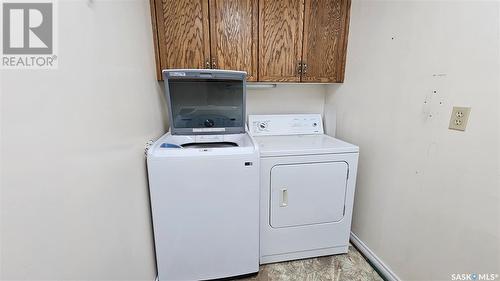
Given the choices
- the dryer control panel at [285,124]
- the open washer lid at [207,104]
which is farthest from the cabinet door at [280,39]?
the dryer control panel at [285,124]

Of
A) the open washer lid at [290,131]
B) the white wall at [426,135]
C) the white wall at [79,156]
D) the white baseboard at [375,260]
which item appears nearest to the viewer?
the white wall at [79,156]

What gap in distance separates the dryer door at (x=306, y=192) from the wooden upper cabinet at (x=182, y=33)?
1.10 m

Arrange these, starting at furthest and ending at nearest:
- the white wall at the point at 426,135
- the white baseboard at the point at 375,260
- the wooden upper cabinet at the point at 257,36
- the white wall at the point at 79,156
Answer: the wooden upper cabinet at the point at 257,36
the white baseboard at the point at 375,260
the white wall at the point at 426,135
the white wall at the point at 79,156

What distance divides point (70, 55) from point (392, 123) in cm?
178

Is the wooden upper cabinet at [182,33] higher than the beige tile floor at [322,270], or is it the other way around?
the wooden upper cabinet at [182,33]

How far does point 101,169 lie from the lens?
33.8 inches

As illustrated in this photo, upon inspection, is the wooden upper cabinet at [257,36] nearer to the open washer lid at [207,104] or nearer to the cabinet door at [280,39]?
the cabinet door at [280,39]

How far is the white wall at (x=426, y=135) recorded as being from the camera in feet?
3.13

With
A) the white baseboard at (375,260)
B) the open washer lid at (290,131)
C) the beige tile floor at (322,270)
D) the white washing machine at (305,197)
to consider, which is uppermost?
the open washer lid at (290,131)

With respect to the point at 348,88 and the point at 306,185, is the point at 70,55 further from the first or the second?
the point at 348,88

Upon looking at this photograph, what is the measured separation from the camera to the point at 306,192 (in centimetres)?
157

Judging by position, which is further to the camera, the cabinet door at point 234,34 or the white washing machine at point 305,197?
the cabinet door at point 234,34

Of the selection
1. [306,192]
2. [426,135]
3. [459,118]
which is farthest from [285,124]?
[459,118]

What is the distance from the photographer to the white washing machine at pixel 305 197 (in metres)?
1.51
